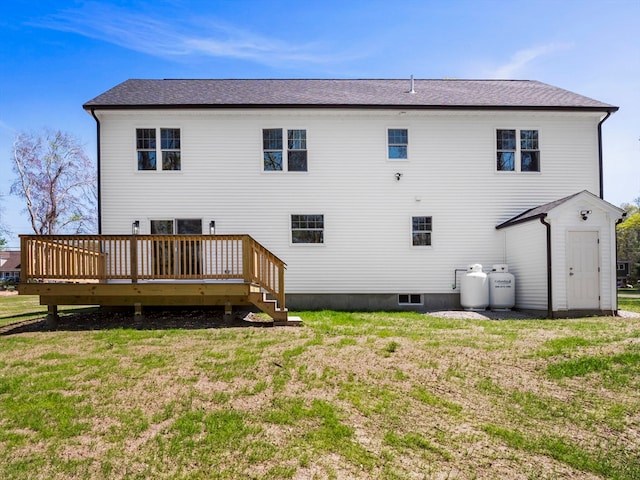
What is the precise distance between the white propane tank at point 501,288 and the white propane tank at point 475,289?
175 millimetres

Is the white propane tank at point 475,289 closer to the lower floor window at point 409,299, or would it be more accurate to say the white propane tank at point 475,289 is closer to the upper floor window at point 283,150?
the lower floor window at point 409,299

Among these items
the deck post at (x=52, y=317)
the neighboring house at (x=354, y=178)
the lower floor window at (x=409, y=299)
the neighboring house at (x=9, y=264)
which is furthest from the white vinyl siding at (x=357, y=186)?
the neighboring house at (x=9, y=264)

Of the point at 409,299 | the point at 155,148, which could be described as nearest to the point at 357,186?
the point at 409,299

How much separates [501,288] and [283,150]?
772cm

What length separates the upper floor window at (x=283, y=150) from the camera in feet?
40.6

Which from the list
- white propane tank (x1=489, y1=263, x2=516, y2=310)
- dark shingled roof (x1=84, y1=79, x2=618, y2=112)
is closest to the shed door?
white propane tank (x1=489, y1=263, x2=516, y2=310)

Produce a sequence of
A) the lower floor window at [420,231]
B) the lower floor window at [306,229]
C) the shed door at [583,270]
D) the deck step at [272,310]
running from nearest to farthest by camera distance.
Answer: the deck step at [272,310], the shed door at [583,270], the lower floor window at [306,229], the lower floor window at [420,231]

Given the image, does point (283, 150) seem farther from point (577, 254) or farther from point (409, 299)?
point (577, 254)

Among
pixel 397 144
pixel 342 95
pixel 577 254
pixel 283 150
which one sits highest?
pixel 342 95

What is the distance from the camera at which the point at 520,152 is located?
12.6m

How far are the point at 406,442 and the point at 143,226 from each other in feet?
34.6

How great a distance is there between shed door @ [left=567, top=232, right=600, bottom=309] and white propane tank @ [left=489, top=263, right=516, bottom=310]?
4.96 ft

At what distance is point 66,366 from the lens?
227 inches

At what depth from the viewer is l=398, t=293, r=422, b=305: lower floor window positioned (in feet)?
41.0
